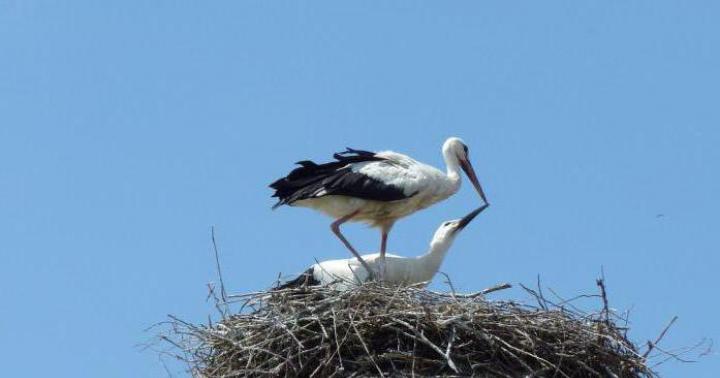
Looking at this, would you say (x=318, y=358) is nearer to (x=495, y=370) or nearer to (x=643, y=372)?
(x=495, y=370)

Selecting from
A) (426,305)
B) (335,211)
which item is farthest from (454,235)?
(426,305)

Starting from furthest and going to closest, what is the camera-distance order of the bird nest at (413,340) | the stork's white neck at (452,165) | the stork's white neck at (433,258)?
the stork's white neck at (452,165), the stork's white neck at (433,258), the bird nest at (413,340)

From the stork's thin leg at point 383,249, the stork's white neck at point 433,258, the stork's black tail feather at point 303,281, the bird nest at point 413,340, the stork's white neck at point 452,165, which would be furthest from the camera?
the stork's white neck at point 452,165

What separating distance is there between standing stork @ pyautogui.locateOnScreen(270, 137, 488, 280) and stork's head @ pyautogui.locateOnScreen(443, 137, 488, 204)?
0.59 ft

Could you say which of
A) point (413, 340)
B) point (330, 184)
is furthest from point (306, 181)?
point (413, 340)

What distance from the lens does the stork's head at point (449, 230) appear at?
11.7 m

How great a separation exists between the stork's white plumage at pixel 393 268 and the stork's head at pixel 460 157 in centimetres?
76

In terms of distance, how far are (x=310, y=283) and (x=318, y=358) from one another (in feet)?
5.39

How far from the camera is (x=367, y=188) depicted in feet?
38.6

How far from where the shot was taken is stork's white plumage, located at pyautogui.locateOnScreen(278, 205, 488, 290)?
11.2 meters

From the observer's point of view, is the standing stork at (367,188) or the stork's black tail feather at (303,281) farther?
the standing stork at (367,188)

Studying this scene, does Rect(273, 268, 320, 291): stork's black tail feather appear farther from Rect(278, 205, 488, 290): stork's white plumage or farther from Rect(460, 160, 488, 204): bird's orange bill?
Rect(460, 160, 488, 204): bird's orange bill

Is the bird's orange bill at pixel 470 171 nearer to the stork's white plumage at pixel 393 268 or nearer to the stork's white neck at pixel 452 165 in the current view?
the stork's white neck at pixel 452 165

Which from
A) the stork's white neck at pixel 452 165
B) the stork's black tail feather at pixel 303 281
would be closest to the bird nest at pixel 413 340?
the stork's black tail feather at pixel 303 281
